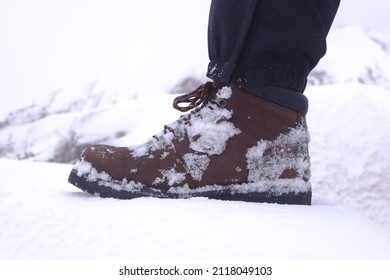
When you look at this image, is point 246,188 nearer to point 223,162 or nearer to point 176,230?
point 223,162

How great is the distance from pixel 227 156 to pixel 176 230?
0.68 feet

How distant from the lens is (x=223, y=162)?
69 centimetres

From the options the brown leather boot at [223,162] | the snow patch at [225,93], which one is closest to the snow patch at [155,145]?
the brown leather boot at [223,162]

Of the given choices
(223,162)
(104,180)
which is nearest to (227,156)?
(223,162)

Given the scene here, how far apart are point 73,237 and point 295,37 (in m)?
0.49

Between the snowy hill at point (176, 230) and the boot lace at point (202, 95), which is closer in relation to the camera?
the snowy hill at point (176, 230)

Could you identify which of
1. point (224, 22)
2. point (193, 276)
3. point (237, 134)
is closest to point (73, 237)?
point (193, 276)

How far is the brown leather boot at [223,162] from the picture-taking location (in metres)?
0.69

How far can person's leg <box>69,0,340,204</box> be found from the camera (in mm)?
693

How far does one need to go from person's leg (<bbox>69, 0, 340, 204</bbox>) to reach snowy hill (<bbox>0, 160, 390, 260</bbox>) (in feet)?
0.14

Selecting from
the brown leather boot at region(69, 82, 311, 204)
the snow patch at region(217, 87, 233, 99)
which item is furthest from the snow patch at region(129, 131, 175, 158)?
the snow patch at region(217, 87, 233, 99)

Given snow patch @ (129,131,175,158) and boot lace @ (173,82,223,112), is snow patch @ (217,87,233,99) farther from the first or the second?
snow patch @ (129,131,175,158)

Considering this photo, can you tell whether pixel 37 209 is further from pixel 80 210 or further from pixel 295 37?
pixel 295 37

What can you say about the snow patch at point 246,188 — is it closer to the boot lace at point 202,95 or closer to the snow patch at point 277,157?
the snow patch at point 277,157
